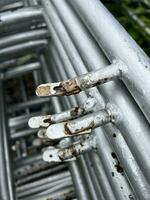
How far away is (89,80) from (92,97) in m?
0.10

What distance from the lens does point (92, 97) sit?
57 centimetres

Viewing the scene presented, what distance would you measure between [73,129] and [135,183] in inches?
4.4

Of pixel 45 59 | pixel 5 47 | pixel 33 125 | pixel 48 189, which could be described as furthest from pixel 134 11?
pixel 33 125

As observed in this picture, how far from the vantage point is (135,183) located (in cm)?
46

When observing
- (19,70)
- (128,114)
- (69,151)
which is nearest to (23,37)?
(19,70)

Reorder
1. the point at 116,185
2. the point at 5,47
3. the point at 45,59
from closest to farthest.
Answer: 1. the point at 116,185
2. the point at 5,47
3. the point at 45,59

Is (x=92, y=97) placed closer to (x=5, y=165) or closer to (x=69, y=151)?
(x=69, y=151)

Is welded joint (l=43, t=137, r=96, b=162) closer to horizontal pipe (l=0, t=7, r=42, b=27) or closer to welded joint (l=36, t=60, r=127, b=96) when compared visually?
welded joint (l=36, t=60, r=127, b=96)

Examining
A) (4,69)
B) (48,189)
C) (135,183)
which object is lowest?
(135,183)

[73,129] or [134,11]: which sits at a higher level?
[134,11]

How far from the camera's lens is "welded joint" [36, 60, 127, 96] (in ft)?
1.54

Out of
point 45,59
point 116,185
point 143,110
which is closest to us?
point 143,110

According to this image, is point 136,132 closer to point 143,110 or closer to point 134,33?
point 143,110

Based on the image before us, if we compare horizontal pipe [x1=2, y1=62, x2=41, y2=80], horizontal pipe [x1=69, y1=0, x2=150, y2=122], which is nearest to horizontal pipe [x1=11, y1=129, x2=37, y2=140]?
horizontal pipe [x1=2, y1=62, x2=41, y2=80]
